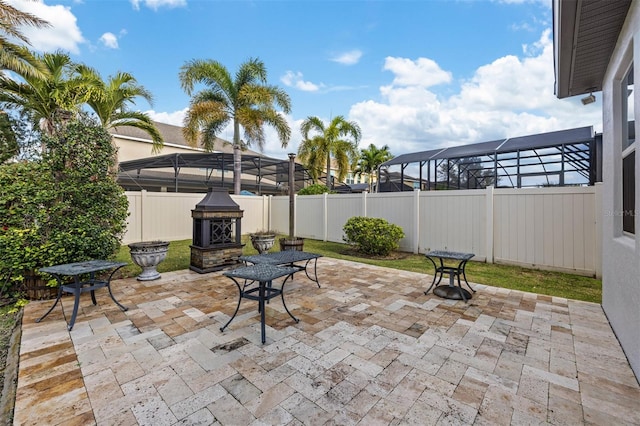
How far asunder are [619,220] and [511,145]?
7.25 m

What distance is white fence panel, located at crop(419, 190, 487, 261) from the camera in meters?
6.61

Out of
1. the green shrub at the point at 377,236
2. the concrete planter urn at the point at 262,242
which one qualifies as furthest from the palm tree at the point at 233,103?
the concrete planter urn at the point at 262,242

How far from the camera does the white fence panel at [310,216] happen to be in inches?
410

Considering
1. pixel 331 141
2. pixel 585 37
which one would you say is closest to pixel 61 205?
pixel 585 37

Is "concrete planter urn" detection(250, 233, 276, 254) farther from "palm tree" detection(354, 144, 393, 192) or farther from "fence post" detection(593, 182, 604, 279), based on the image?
"palm tree" detection(354, 144, 393, 192)

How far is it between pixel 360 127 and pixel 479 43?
7679mm

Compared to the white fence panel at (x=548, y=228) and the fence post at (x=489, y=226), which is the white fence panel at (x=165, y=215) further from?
the white fence panel at (x=548, y=228)

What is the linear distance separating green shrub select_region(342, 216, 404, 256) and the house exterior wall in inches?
162

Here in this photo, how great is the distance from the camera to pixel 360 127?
593 inches

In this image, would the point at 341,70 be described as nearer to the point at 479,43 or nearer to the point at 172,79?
the point at 479,43

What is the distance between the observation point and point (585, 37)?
2.81 metres

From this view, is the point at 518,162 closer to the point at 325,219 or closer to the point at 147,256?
the point at 325,219

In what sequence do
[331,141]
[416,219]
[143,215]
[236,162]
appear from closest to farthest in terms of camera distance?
[416,219], [143,215], [236,162], [331,141]

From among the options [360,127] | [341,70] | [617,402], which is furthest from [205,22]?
[617,402]
